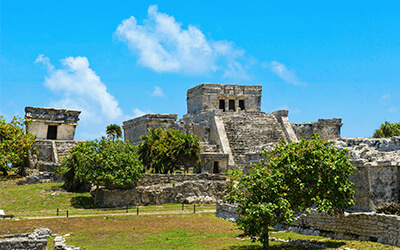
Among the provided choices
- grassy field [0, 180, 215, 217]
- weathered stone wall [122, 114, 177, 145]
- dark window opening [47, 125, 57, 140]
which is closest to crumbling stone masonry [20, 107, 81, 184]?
dark window opening [47, 125, 57, 140]

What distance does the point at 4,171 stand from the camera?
34.5 metres

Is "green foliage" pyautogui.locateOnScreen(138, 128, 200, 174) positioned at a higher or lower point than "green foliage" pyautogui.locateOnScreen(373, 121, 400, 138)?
lower

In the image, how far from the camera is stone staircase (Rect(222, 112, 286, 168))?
1513 inches

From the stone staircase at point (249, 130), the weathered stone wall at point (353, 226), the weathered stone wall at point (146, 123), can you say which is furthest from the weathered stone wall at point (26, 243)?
the weathered stone wall at point (146, 123)

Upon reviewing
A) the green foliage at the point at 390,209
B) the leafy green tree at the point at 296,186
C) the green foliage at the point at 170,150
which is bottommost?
the green foliage at the point at 390,209

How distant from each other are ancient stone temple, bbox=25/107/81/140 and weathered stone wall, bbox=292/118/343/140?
23.2 meters

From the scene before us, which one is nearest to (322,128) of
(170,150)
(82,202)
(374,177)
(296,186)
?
(170,150)

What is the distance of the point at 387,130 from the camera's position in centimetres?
5581

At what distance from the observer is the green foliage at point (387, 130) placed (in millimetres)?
54969

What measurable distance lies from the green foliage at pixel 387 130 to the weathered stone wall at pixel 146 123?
2730 cm

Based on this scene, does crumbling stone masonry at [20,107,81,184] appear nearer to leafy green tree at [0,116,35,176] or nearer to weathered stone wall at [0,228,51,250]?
leafy green tree at [0,116,35,176]

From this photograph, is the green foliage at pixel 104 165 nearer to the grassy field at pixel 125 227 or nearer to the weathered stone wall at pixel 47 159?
the grassy field at pixel 125 227

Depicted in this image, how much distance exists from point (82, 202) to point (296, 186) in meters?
16.8

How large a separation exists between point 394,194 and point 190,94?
35.9 m
